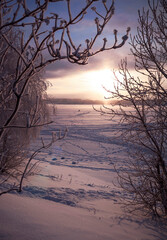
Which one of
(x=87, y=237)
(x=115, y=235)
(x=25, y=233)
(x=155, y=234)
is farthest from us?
(x=155, y=234)

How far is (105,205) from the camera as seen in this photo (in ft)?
14.0

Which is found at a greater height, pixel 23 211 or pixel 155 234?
pixel 23 211

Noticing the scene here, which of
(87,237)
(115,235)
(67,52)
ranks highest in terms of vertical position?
(67,52)

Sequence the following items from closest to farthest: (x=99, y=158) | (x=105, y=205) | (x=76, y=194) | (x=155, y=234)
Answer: (x=155, y=234), (x=105, y=205), (x=76, y=194), (x=99, y=158)

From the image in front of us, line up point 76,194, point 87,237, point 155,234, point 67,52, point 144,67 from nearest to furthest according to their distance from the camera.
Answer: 1. point 67,52
2. point 87,237
3. point 155,234
4. point 144,67
5. point 76,194

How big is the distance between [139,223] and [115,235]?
42.5 inches

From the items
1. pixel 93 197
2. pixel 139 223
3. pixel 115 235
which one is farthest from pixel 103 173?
pixel 115 235

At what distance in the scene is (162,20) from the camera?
3.11m

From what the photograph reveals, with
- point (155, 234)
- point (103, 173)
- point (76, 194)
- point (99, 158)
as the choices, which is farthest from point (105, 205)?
point (99, 158)

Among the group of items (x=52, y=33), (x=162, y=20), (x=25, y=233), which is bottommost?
(x=25, y=233)

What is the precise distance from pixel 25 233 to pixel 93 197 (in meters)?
2.82

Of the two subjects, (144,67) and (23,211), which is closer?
(23,211)

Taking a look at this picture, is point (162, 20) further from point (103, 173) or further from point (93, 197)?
point (103, 173)

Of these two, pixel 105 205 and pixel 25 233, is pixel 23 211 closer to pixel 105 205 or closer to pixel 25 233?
pixel 25 233
